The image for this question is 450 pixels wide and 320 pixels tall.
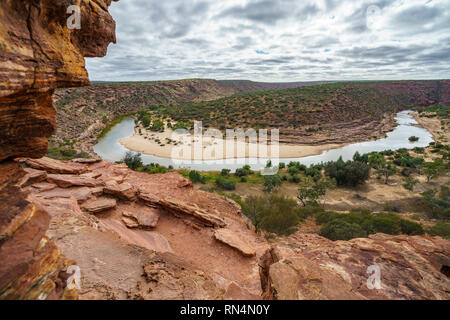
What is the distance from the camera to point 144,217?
10422mm

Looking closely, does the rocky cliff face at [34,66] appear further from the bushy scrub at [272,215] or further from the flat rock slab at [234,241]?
the bushy scrub at [272,215]

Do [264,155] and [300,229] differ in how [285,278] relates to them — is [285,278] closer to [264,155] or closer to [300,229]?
[300,229]

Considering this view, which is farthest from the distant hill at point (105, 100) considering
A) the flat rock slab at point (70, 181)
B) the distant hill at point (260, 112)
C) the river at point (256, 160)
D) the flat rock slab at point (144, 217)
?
the flat rock slab at point (144, 217)

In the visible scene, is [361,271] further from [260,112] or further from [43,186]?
[260,112]

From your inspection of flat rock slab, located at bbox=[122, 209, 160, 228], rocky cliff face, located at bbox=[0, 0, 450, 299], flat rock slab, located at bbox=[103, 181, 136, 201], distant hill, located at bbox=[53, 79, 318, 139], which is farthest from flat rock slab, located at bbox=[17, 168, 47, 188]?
distant hill, located at bbox=[53, 79, 318, 139]

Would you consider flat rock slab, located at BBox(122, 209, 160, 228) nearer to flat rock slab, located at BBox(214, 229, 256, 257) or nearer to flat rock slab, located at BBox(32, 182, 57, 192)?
flat rock slab, located at BBox(214, 229, 256, 257)

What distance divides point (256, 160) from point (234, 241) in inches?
1401

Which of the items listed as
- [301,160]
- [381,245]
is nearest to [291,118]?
[301,160]

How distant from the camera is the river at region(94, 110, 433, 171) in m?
40.6

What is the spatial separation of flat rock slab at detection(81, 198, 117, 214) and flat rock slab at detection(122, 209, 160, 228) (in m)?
0.78

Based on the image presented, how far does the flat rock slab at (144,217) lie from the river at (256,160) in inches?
1082

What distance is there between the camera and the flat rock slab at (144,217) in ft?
32.9
